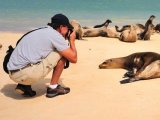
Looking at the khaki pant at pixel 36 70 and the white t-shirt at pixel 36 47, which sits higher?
the white t-shirt at pixel 36 47

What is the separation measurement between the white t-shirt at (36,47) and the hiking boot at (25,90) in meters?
0.38

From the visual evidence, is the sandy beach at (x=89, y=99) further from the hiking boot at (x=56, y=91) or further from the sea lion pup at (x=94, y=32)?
the sea lion pup at (x=94, y=32)

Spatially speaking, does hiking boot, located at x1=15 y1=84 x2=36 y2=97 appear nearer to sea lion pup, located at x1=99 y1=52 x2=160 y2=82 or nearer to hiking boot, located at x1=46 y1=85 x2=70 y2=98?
hiking boot, located at x1=46 y1=85 x2=70 y2=98

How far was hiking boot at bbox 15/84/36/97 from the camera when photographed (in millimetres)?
6510

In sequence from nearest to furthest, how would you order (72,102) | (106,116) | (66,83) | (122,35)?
(106,116)
(72,102)
(66,83)
(122,35)

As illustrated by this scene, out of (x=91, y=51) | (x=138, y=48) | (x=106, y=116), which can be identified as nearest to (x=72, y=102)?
(x=106, y=116)

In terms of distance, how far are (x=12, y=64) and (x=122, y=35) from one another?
701 cm

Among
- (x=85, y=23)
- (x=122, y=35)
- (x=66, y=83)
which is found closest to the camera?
(x=66, y=83)

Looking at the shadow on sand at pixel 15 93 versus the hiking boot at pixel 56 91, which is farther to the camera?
the shadow on sand at pixel 15 93

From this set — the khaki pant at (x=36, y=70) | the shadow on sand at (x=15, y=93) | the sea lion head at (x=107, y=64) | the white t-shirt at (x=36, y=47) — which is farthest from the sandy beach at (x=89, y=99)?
the white t-shirt at (x=36, y=47)

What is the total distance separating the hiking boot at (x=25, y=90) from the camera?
256 inches

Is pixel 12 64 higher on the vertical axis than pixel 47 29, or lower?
lower

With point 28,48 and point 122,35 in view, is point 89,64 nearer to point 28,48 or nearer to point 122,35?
point 28,48

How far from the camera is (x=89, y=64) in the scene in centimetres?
898
